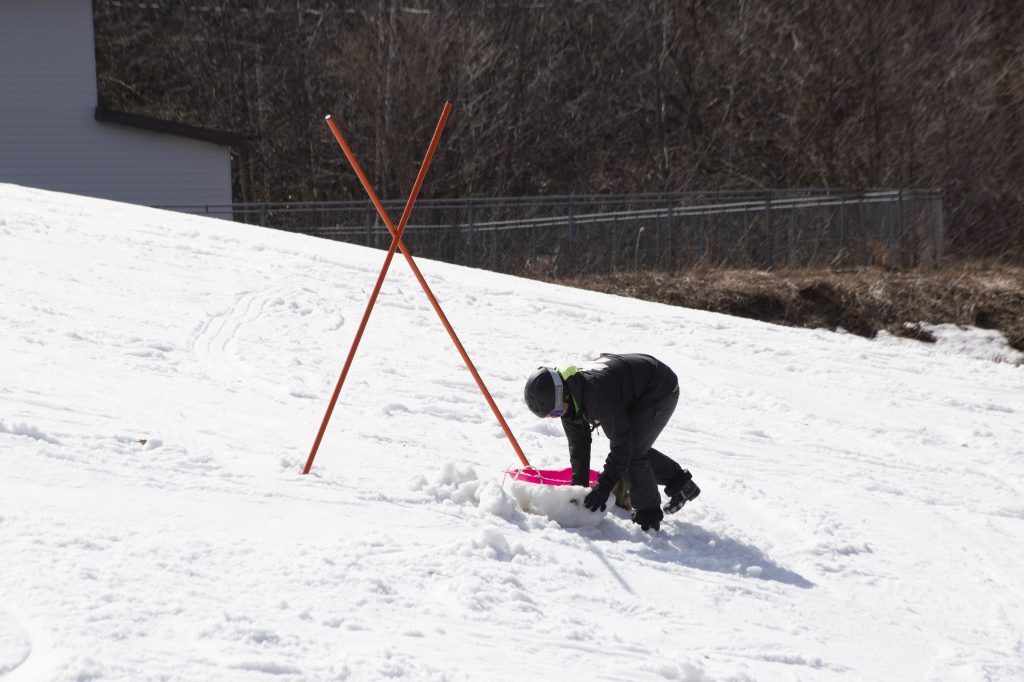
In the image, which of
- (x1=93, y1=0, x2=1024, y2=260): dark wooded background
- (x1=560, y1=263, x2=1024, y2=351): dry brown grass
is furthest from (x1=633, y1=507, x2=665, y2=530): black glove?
(x1=93, y1=0, x2=1024, y2=260): dark wooded background

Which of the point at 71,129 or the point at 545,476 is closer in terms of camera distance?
the point at 545,476

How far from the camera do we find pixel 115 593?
4277 mm

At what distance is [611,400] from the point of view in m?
5.77

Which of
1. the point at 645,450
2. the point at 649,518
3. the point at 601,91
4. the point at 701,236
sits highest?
the point at 601,91

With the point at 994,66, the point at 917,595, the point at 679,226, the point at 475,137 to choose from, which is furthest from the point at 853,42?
the point at 917,595

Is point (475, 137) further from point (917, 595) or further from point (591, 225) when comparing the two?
point (917, 595)

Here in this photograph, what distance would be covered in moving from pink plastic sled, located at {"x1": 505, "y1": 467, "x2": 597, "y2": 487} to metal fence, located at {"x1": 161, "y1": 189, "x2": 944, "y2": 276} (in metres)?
12.6

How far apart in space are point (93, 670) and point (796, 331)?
34.4ft

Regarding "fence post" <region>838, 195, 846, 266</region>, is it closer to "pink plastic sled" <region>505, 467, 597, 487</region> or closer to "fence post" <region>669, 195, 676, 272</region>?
"fence post" <region>669, 195, 676, 272</region>

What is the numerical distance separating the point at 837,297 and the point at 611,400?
12220 mm

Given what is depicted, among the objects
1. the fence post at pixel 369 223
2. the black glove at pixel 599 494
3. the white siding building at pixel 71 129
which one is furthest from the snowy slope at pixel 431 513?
the white siding building at pixel 71 129

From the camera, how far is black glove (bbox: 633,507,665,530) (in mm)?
5977

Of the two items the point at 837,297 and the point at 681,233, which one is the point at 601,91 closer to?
the point at 681,233

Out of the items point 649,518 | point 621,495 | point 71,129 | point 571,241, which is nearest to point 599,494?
point 649,518
